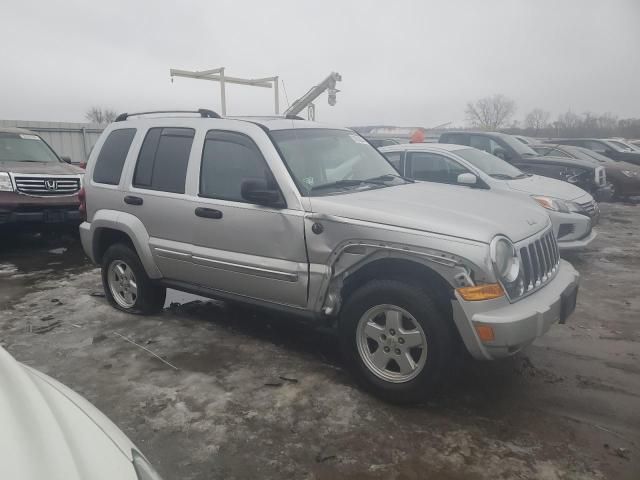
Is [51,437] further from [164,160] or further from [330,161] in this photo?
[164,160]

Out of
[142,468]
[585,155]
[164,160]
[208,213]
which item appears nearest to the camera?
[142,468]

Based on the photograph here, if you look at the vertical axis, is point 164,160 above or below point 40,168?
above

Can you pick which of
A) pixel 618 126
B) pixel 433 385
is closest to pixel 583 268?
pixel 433 385

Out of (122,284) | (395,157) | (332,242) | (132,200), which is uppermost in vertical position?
(395,157)

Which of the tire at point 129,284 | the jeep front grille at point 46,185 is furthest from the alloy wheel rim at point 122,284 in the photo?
the jeep front grille at point 46,185

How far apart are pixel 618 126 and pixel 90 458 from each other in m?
48.8

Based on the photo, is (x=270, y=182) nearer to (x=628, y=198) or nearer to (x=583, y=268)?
(x=583, y=268)

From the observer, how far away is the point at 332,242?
3.53 meters

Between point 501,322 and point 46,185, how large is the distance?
7.42 m

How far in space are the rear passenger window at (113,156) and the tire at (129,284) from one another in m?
0.65

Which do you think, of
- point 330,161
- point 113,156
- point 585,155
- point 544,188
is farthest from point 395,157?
point 585,155

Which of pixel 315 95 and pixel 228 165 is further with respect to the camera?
pixel 315 95

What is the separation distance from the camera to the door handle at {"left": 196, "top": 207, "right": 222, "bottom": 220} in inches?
160

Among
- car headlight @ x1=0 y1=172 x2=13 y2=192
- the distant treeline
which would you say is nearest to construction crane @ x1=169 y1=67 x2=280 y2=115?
car headlight @ x1=0 y1=172 x2=13 y2=192
